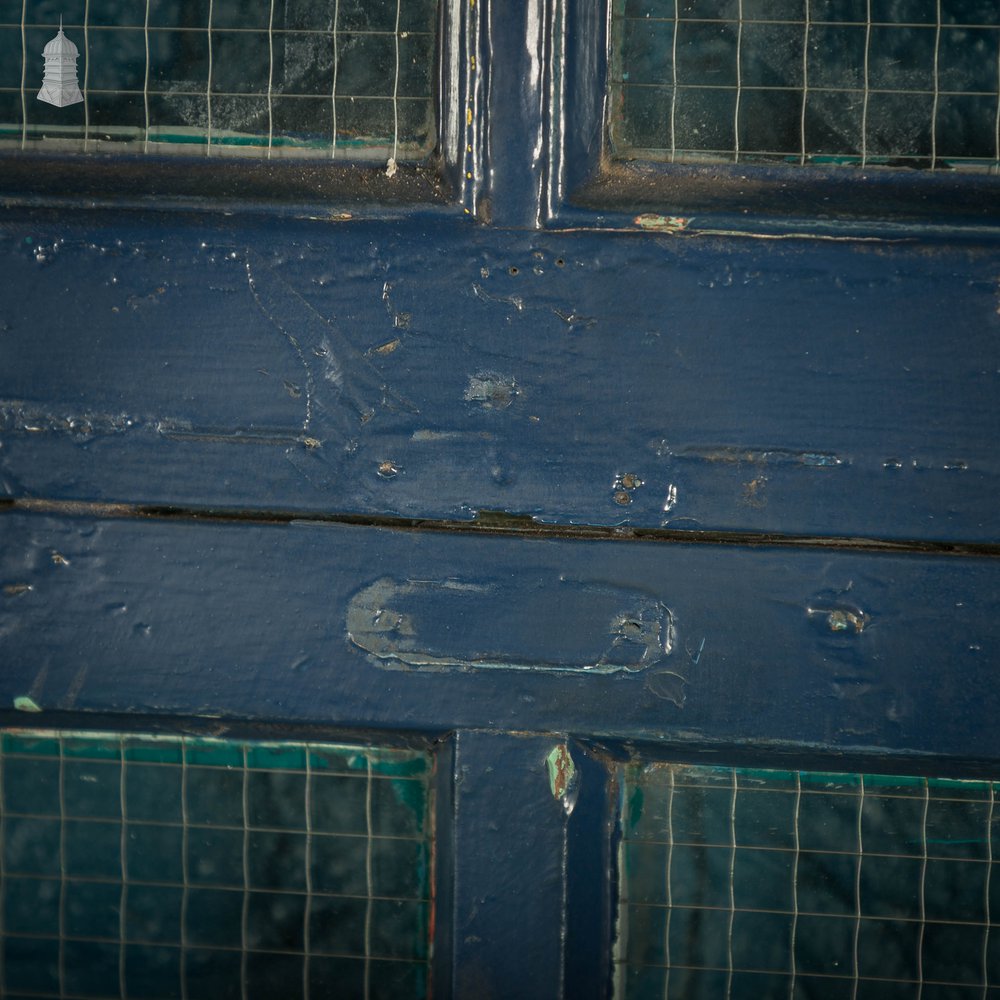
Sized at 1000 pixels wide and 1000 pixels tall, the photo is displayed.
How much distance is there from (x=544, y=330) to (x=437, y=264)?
15 cm

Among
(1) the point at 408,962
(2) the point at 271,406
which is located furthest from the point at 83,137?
(1) the point at 408,962

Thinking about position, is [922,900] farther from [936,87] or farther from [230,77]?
[230,77]

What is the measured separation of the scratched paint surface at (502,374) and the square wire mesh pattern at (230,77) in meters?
0.09

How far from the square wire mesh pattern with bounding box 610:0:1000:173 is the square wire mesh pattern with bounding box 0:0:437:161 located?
0.86 ft

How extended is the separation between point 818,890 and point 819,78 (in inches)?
37.4

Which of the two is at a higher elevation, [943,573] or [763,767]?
[943,573]

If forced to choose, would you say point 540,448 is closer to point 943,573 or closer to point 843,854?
point 943,573

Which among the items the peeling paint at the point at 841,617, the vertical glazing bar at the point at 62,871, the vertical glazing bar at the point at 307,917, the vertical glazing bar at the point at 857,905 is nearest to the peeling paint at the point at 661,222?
the peeling paint at the point at 841,617

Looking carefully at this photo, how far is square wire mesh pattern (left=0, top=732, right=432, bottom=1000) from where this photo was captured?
0.96m

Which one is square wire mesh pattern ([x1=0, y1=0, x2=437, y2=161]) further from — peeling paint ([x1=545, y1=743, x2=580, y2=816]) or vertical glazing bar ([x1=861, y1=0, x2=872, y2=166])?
peeling paint ([x1=545, y1=743, x2=580, y2=816])

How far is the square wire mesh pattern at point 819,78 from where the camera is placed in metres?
0.91

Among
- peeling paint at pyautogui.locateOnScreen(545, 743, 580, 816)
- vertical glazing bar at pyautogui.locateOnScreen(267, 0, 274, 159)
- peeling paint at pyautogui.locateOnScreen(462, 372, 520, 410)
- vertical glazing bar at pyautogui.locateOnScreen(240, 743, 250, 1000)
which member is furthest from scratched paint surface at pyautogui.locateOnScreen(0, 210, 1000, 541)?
vertical glazing bar at pyautogui.locateOnScreen(240, 743, 250, 1000)

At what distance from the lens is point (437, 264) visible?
954 mm

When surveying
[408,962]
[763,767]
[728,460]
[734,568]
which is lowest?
[408,962]
